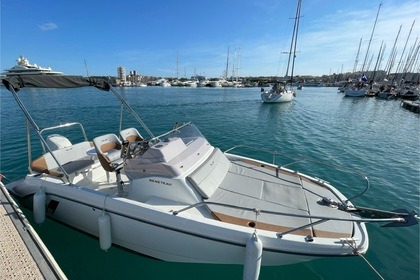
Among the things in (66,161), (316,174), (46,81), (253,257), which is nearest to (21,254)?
(66,161)

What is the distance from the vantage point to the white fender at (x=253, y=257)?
288 cm

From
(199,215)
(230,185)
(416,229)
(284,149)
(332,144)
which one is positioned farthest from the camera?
(332,144)

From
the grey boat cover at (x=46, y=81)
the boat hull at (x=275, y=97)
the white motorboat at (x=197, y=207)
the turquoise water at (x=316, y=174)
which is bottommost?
the turquoise water at (x=316, y=174)

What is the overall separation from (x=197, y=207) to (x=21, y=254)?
282 cm

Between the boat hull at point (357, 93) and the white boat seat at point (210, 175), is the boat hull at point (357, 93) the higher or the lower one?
the lower one

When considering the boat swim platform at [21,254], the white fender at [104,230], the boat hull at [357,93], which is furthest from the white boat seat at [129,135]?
the boat hull at [357,93]

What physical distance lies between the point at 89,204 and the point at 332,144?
12443 mm

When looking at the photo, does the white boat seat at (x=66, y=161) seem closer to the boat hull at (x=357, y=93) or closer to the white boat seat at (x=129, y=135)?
the white boat seat at (x=129, y=135)

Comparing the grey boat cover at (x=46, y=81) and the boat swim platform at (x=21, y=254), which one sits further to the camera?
the grey boat cover at (x=46, y=81)

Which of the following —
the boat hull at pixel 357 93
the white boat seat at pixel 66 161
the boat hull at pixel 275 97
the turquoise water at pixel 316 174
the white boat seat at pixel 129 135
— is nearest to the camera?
the turquoise water at pixel 316 174

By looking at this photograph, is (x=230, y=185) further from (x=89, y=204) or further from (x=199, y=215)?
(x=89, y=204)

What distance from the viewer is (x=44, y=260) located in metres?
3.09

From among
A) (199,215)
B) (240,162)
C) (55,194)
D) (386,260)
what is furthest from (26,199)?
(386,260)

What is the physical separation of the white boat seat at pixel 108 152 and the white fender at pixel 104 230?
3.05 feet
